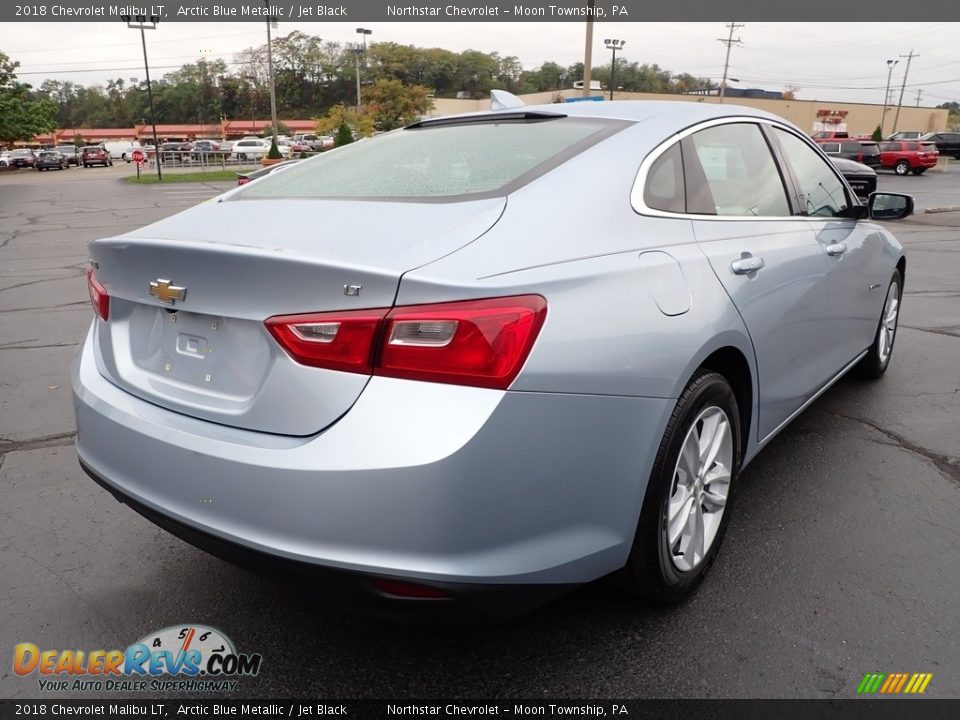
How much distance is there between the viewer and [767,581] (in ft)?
8.77

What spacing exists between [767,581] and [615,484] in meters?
1.02

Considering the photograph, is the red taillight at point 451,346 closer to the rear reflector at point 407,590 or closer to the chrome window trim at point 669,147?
the rear reflector at point 407,590

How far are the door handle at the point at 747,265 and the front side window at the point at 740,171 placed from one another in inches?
8.3

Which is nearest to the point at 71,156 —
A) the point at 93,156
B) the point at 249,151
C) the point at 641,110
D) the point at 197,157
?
the point at 93,156

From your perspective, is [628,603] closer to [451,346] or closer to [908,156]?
[451,346]

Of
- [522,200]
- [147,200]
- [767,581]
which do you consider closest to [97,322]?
[522,200]

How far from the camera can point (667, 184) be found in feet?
8.31

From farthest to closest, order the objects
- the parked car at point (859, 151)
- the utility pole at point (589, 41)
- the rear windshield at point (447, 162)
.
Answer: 1. the parked car at point (859, 151)
2. the utility pole at point (589, 41)
3. the rear windshield at point (447, 162)

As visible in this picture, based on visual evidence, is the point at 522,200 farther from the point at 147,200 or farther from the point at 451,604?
the point at 147,200

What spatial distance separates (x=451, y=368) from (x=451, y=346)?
0.05 meters

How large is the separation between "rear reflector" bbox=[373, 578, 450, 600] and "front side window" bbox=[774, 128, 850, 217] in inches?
102

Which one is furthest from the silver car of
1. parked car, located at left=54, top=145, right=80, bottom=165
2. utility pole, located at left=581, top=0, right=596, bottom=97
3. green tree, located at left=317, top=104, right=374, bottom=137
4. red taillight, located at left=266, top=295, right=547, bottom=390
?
parked car, located at left=54, top=145, right=80, bottom=165

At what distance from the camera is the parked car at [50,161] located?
54.1 m

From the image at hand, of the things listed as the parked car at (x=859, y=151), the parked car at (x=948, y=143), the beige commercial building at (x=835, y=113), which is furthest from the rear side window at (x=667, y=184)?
the beige commercial building at (x=835, y=113)
